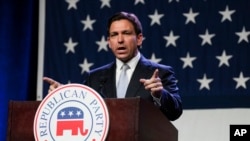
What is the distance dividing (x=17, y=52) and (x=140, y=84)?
2.60 metres

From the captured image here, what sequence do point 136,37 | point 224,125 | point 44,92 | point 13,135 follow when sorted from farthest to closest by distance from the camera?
point 44,92 → point 224,125 → point 136,37 → point 13,135

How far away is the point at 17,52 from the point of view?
4656mm

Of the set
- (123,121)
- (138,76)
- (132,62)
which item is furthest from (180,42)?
(123,121)

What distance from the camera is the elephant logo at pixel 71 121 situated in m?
1.72

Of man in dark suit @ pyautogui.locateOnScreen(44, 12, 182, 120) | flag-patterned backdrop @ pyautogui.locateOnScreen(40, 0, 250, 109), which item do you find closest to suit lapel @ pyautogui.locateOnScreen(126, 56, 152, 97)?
man in dark suit @ pyautogui.locateOnScreen(44, 12, 182, 120)

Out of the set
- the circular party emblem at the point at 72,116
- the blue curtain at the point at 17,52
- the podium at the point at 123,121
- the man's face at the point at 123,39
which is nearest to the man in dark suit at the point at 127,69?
the man's face at the point at 123,39

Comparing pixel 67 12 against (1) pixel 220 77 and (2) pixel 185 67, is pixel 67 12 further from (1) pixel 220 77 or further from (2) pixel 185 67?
(1) pixel 220 77

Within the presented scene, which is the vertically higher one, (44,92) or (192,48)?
(192,48)

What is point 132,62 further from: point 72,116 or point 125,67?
point 72,116

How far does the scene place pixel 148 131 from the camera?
5.79ft

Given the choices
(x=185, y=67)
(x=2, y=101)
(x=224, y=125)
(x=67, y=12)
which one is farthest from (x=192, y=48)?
(x=2, y=101)

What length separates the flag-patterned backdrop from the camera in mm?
4176

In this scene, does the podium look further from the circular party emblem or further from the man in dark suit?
the man in dark suit

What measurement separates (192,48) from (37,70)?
142 centimetres
